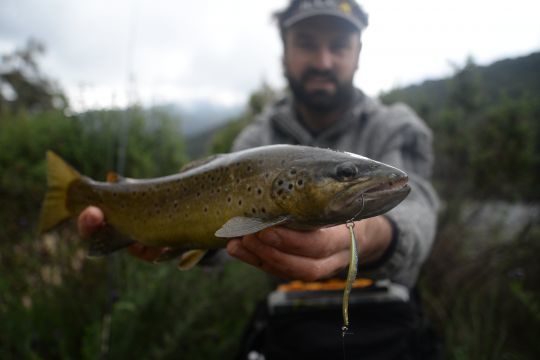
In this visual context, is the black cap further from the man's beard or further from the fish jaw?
the fish jaw

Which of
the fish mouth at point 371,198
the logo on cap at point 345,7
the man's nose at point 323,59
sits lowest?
the fish mouth at point 371,198

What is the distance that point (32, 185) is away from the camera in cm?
641

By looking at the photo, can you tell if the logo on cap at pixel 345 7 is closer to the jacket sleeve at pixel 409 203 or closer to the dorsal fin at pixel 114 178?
the jacket sleeve at pixel 409 203

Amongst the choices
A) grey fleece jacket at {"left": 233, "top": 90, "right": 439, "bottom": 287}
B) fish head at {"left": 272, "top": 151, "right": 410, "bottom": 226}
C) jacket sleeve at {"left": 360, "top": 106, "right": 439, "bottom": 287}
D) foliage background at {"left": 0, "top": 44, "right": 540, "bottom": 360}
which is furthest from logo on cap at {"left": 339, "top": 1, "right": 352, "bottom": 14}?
fish head at {"left": 272, "top": 151, "right": 410, "bottom": 226}

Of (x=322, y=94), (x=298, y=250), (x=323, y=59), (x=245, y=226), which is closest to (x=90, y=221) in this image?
(x=245, y=226)

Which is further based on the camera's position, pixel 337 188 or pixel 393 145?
pixel 393 145

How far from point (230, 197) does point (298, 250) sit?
356 mm

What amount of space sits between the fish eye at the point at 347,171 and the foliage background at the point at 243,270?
1759 millimetres

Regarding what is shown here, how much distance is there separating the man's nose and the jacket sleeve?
69 centimetres

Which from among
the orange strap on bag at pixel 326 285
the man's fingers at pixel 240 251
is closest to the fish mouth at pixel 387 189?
the man's fingers at pixel 240 251

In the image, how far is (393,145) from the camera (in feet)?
9.48

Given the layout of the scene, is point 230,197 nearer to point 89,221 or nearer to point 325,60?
point 89,221

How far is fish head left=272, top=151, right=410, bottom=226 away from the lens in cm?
117

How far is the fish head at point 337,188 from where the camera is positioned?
46.0 inches
